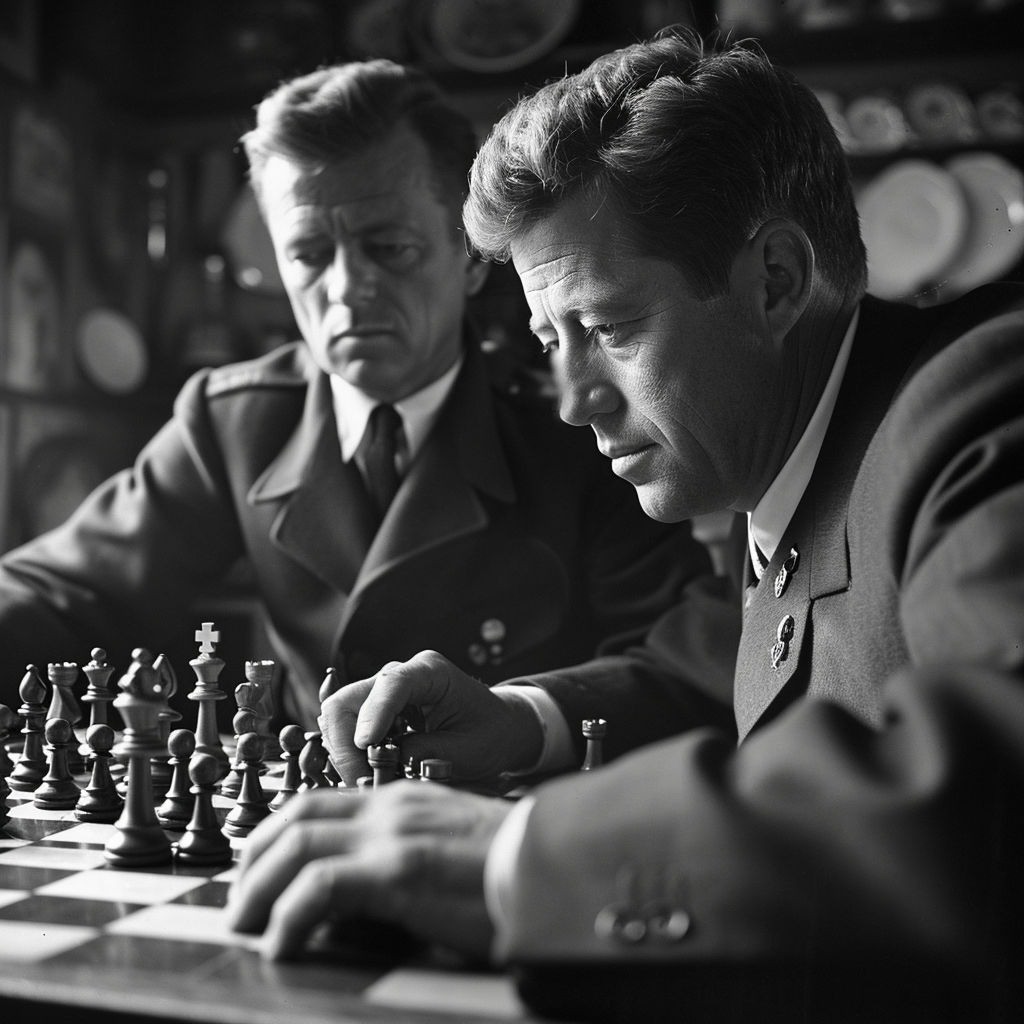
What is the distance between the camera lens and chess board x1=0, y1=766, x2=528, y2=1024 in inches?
29.6

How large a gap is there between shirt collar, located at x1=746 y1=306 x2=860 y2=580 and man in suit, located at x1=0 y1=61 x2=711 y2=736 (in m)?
0.64

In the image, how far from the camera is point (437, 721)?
5.12 feet

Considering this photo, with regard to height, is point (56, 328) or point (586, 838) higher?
point (56, 328)

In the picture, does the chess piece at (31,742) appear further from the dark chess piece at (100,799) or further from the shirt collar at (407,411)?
the shirt collar at (407,411)

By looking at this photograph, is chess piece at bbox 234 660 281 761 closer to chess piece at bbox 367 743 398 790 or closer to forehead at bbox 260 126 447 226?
chess piece at bbox 367 743 398 790

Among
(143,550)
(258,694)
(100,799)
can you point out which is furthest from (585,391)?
(143,550)

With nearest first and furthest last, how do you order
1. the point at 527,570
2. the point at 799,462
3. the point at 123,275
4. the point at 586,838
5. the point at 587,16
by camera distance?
1. the point at 586,838
2. the point at 799,462
3. the point at 527,570
4. the point at 587,16
5. the point at 123,275

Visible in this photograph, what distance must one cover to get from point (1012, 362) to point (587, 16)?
2.53 m

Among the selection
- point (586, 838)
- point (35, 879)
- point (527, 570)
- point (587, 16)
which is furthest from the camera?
point (587, 16)

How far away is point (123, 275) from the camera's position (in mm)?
3682

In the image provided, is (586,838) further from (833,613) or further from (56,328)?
(56,328)

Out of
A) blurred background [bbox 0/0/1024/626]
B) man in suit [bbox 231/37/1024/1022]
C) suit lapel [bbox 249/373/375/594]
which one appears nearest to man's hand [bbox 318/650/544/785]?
man in suit [bbox 231/37/1024/1022]

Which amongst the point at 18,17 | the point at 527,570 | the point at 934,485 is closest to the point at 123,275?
the point at 18,17

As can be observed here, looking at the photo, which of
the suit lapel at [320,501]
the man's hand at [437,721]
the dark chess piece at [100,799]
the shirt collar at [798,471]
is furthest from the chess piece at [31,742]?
the shirt collar at [798,471]
